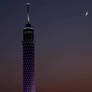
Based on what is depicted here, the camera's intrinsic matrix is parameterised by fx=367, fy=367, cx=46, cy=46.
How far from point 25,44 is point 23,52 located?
3.92 m

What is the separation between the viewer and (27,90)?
6668 inches

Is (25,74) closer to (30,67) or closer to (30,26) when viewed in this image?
(30,67)

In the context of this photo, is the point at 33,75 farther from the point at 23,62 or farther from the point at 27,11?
the point at 27,11

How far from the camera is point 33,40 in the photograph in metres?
174

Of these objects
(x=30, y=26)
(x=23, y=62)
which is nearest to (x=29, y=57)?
(x=23, y=62)

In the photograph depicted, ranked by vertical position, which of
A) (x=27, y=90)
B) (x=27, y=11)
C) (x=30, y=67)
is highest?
(x=27, y=11)

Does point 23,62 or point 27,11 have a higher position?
point 27,11

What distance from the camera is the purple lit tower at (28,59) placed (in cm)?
16962

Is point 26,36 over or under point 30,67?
over

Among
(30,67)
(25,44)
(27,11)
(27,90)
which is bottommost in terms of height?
(27,90)

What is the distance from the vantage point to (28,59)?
170625 millimetres

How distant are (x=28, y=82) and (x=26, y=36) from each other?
21642 millimetres

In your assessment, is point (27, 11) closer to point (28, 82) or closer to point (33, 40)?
point (33, 40)

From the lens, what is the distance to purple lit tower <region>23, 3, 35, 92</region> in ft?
557
